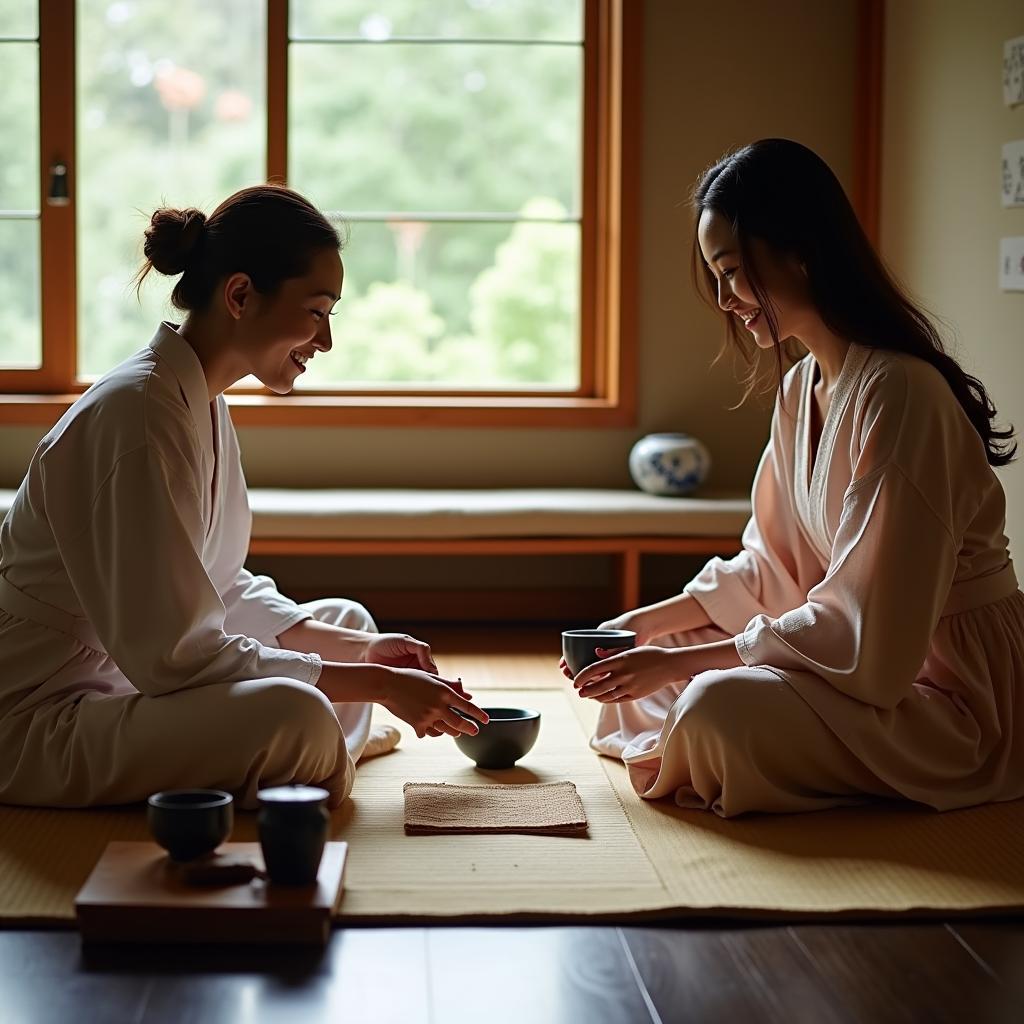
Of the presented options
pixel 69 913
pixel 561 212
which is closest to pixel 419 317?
pixel 561 212

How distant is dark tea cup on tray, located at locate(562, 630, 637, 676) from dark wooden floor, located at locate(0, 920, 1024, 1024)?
0.77 metres

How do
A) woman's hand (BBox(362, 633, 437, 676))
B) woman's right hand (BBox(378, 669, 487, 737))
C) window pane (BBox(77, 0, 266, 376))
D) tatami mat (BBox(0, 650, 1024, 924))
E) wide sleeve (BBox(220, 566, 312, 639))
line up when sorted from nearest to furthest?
tatami mat (BBox(0, 650, 1024, 924)), woman's right hand (BBox(378, 669, 487, 737)), woman's hand (BBox(362, 633, 437, 676)), wide sleeve (BBox(220, 566, 312, 639)), window pane (BBox(77, 0, 266, 376))

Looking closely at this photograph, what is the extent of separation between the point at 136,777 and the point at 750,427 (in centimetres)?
313

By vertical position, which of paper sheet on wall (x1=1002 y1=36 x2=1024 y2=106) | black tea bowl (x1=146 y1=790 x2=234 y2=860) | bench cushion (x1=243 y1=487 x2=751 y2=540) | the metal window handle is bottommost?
black tea bowl (x1=146 y1=790 x2=234 y2=860)

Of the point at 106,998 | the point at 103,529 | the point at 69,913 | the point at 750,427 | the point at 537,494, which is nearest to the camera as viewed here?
the point at 106,998

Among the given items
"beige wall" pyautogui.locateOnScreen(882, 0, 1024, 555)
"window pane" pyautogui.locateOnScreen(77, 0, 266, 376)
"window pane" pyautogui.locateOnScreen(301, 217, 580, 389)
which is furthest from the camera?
"window pane" pyautogui.locateOnScreen(301, 217, 580, 389)

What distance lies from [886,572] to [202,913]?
1.27 metres

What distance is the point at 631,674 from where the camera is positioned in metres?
2.61

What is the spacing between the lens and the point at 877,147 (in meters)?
4.89

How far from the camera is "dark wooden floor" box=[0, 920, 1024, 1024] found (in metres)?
1.74

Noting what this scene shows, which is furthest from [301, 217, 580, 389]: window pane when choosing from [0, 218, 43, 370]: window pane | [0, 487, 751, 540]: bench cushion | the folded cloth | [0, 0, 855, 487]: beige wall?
the folded cloth

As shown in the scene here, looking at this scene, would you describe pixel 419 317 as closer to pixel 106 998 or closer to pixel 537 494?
pixel 537 494

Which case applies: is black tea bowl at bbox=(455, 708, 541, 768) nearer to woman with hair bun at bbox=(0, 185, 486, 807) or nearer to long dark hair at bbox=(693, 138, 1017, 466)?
woman with hair bun at bbox=(0, 185, 486, 807)

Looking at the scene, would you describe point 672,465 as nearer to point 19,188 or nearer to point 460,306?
point 460,306
